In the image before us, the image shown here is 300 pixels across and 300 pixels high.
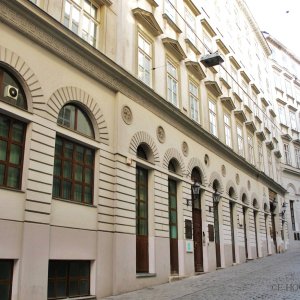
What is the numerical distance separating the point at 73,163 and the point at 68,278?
314 cm

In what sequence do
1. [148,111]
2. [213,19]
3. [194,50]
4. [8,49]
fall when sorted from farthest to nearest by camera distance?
[213,19]
[194,50]
[148,111]
[8,49]

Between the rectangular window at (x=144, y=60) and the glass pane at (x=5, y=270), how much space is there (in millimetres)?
8733

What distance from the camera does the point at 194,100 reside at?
21125 mm

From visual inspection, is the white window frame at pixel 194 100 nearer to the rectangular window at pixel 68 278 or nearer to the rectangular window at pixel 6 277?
the rectangular window at pixel 68 278

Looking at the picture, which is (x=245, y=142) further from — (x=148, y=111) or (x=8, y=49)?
(x=8, y=49)

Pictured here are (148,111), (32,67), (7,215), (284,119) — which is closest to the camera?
(7,215)

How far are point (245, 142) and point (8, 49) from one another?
21439mm

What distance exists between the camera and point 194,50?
2158 centimetres

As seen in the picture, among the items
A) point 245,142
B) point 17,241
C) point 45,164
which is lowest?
point 17,241

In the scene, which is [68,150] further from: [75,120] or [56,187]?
[56,187]

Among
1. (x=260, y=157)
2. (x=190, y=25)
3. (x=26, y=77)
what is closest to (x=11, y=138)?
(x=26, y=77)

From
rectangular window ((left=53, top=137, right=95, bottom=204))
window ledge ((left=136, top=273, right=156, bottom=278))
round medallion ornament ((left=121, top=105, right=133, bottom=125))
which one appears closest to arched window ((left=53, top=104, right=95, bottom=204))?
rectangular window ((left=53, top=137, right=95, bottom=204))

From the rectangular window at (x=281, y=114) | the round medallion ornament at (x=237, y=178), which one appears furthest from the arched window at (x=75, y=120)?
the rectangular window at (x=281, y=114)

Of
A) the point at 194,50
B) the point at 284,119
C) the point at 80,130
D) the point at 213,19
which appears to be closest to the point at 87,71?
the point at 80,130
